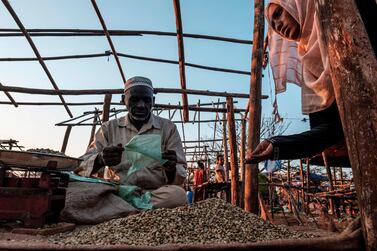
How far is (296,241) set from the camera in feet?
3.03

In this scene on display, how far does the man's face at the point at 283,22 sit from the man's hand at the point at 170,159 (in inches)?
68.3

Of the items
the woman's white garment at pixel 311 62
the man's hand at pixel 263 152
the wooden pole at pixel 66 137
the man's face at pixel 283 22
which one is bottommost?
the man's hand at pixel 263 152

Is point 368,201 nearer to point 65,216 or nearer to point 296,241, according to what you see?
point 296,241

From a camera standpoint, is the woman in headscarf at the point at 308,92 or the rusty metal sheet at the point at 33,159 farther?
the rusty metal sheet at the point at 33,159

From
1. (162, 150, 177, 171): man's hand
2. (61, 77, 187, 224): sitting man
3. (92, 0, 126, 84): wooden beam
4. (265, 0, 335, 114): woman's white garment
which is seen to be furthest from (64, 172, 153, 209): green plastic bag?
(92, 0, 126, 84): wooden beam

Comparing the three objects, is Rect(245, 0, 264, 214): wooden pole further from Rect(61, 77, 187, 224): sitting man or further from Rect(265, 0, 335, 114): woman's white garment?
Rect(265, 0, 335, 114): woman's white garment

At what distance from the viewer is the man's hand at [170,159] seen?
3.12 metres

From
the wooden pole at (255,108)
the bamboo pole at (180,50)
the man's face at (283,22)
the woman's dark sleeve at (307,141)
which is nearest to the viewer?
the woman's dark sleeve at (307,141)

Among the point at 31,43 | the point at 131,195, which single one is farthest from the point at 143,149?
the point at 31,43

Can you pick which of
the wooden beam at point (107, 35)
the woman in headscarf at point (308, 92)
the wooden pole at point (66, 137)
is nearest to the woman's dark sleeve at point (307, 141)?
the woman in headscarf at point (308, 92)

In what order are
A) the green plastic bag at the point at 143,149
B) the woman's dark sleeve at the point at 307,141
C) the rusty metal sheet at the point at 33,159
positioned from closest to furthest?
the woman's dark sleeve at the point at 307,141, the rusty metal sheet at the point at 33,159, the green plastic bag at the point at 143,149

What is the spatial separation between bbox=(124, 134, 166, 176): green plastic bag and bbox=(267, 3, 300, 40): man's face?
1.57 meters

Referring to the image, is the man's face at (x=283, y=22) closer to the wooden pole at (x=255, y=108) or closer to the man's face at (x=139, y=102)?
the wooden pole at (x=255, y=108)

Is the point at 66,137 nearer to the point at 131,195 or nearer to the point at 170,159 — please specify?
the point at 131,195
